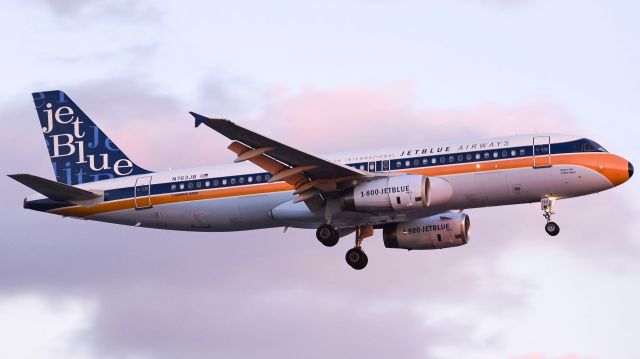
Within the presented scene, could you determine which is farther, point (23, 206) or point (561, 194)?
point (23, 206)

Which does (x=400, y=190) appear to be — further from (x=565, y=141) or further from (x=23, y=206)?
(x=23, y=206)

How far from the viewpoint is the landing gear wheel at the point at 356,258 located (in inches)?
2312

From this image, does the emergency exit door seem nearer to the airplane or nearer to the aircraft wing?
the airplane

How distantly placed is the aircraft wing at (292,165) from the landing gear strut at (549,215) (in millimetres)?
6550

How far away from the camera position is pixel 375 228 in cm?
6000

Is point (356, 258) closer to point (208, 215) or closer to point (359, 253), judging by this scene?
point (359, 253)

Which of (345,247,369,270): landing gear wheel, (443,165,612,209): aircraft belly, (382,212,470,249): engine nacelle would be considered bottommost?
(345,247,369,270): landing gear wheel

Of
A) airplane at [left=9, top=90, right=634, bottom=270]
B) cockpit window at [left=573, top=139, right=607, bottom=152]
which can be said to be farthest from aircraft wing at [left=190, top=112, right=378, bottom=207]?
cockpit window at [left=573, top=139, right=607, bottom=152]

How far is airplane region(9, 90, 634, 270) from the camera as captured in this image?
53.1 m

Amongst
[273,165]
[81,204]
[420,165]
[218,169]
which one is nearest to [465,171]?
[420,165]

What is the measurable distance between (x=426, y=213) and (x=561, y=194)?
544cm

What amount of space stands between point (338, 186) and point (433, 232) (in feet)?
21.8

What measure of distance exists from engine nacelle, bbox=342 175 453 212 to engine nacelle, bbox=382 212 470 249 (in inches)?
237

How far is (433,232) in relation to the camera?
59344mm
